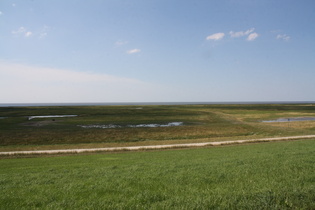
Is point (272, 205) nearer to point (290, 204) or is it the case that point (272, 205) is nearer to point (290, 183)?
point (290, 204)

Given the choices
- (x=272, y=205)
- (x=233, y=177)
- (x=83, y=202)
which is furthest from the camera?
(x=233, y=177)

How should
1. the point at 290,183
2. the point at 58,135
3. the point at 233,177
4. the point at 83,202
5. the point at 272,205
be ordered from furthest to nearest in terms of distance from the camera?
the point at 58,135
the point at 233,177
the point at 290,183
the point at 83,202
the point at 272,205

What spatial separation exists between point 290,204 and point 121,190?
217 inches

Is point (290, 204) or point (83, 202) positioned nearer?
point (290, 204)

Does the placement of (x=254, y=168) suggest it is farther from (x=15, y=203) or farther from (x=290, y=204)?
(x=15, y=203)

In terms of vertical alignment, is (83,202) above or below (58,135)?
above

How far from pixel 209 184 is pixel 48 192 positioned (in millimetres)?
6100

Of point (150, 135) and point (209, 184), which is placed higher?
point (209, 184)

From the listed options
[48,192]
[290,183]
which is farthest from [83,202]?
[290,183]

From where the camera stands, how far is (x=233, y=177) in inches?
355

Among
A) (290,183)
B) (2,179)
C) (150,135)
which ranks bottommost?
(150,135)

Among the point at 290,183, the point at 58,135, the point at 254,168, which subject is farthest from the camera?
the point at 58,135

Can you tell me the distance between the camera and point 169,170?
35.5 ft

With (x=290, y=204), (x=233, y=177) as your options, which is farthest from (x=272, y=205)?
(x=233, y=177)
